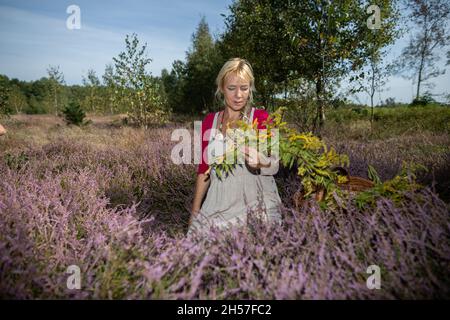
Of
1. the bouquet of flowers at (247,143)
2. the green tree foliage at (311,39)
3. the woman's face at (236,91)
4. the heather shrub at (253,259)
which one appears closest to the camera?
the heather shrub at (253,259)

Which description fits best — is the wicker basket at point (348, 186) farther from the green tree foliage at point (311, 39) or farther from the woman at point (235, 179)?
the green tree foliage at point (311, 39)

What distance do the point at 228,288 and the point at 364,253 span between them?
0.67 metres

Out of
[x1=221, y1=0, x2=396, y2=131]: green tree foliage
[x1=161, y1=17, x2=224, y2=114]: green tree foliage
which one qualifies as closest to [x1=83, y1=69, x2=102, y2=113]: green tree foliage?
[x1=161, y1=17, x2=224, y2=114]: green tree foliage

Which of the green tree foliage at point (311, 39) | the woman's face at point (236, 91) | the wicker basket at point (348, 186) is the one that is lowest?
the wicker basket at point (348, 186)

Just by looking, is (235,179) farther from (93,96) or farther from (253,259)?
(93,96)

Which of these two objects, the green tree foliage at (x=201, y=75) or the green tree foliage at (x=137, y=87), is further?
the green tree foliage at (x=201, y=75)

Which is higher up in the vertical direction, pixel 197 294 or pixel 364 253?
→ pixel 364 253

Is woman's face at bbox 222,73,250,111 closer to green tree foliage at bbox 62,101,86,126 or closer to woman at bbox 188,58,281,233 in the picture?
woman at bbox 188,58,281,233

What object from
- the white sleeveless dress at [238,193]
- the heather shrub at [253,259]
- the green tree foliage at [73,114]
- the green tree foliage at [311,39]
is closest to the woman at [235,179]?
the white sleeveless dress at [238,193]

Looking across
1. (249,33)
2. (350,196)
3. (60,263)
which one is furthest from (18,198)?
(249,33)

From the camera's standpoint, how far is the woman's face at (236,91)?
2441 mm

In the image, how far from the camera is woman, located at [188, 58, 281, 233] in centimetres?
206
